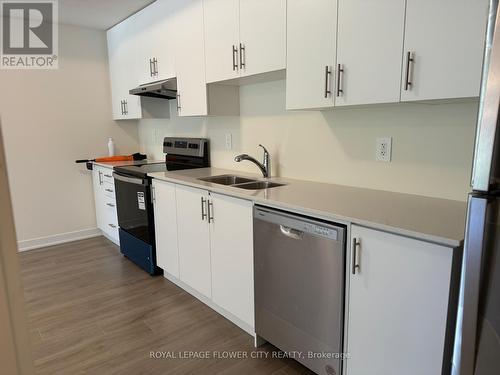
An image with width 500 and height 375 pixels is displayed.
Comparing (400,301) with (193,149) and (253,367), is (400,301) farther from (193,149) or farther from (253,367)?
(193,149)

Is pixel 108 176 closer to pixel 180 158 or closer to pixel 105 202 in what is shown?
pixel 105 202

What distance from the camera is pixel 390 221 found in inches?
51.6

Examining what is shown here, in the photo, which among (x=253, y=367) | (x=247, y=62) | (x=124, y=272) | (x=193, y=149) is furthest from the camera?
(x=193, y=149)

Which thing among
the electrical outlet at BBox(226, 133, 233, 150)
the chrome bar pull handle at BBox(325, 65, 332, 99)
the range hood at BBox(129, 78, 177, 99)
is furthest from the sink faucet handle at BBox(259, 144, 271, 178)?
the range hood at BBox(129, 78, 177, 99)

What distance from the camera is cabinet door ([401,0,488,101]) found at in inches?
49.2

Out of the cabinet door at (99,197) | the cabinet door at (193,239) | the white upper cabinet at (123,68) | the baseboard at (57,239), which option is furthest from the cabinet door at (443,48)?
the baseboard at (57,239)

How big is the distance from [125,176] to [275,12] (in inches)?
76.3

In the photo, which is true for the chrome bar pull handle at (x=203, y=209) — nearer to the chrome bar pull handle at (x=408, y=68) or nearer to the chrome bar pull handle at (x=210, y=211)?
the chrome bar pull handle at (x=210, y=211)

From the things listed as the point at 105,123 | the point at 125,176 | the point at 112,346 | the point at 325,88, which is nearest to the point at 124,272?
the point at 125,176

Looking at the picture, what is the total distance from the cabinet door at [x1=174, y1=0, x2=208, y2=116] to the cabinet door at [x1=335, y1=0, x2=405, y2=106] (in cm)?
125

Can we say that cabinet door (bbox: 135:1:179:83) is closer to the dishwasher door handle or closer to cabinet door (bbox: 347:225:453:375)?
the dishwasher door handle

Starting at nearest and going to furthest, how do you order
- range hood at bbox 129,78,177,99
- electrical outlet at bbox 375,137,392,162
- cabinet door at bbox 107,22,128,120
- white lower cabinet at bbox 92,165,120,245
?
electrical outlet at bbox 375,137,392,162 < range hood at bbox 129,78,177,99 < white lower cabinet at bbox 92,165,120,245 < cabinet door at bbox 107,22,128,120

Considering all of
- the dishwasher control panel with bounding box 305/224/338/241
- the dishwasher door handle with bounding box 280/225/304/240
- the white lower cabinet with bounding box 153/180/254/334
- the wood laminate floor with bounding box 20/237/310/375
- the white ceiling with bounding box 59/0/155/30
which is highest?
the white ceiling with bounding box 59/0/155/30


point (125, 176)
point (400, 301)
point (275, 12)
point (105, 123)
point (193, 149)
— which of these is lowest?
point (400, 301)
